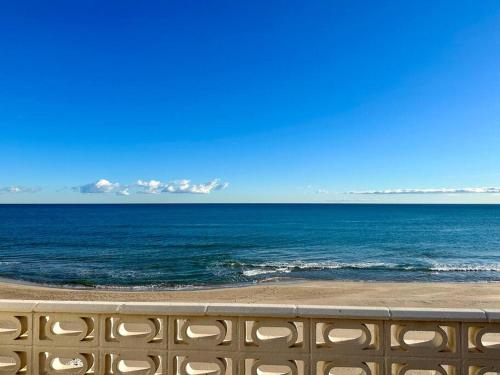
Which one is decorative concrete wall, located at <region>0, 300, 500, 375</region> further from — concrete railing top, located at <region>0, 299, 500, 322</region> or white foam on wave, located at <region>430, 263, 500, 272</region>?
white foam on wave, located at <region>430, 263, 500, 272</region>

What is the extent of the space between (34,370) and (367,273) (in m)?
21.7

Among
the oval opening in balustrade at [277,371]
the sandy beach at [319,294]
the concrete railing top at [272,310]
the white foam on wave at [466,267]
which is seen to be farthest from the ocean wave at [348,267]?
the concrete railing top at [272,310]

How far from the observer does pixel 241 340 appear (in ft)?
9.93

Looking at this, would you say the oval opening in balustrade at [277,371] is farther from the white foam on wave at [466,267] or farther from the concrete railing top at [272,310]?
the white foam on wave at [466,267]

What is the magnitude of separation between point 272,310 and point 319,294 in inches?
564

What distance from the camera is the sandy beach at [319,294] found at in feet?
48.9

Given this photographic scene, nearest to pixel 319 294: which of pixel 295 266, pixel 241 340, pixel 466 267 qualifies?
pixel 295 266

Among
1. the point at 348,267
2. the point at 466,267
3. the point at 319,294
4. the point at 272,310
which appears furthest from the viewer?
the point at 466,267

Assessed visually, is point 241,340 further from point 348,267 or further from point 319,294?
point 348,267

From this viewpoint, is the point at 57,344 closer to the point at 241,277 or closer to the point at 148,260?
the point at 241,277

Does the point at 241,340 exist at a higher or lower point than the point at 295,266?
higher

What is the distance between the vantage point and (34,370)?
3.14 metres

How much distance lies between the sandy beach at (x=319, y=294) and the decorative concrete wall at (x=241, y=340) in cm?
1187

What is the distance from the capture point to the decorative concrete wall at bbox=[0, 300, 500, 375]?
288 cm
